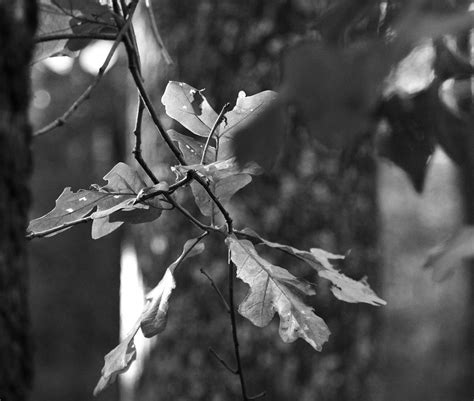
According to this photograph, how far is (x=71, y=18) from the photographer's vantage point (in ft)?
2.10

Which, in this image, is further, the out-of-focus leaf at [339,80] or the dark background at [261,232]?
the dark background at [261,232]

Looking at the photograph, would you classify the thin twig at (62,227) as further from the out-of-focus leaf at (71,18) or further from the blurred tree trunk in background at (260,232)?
the blurred tree trunk in background at (260,232)

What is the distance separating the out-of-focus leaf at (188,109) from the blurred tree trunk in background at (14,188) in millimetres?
117

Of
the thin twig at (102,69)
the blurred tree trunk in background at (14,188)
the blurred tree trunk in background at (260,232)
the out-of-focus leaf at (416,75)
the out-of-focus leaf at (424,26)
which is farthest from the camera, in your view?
the blurred tree trunk in background at (260,232)

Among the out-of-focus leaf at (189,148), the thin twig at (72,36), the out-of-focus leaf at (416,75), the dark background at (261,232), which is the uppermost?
the thin twig at (72,36)

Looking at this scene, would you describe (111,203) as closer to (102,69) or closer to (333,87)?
(102,69)

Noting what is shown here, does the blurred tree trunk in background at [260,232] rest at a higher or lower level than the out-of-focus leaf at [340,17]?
lower

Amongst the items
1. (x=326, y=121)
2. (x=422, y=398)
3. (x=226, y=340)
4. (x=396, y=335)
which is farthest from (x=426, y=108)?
(x=396, y=335)

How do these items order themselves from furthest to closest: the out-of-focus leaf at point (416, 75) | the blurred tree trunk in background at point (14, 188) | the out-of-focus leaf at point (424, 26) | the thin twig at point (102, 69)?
the thin twig at point (102, 69)
the blurred tree trunk in background at point (14, 188)
the out-of-focus leaf at point (416, 75)
the out-of-focus leaf at point (424, 26)

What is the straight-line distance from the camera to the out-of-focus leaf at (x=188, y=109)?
58 cm

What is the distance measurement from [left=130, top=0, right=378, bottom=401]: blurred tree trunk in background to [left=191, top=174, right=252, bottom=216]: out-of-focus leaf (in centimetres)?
106

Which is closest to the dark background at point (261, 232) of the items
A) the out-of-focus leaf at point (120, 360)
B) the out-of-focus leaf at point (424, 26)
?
the out-of-focus leaf at point (120, 360)

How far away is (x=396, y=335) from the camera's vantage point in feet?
38.6

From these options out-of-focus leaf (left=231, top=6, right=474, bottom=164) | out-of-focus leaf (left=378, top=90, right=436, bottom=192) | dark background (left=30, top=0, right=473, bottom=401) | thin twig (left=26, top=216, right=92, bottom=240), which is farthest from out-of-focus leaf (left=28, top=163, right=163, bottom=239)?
dark background (left=30, top=0, right=473, bottom=401)
